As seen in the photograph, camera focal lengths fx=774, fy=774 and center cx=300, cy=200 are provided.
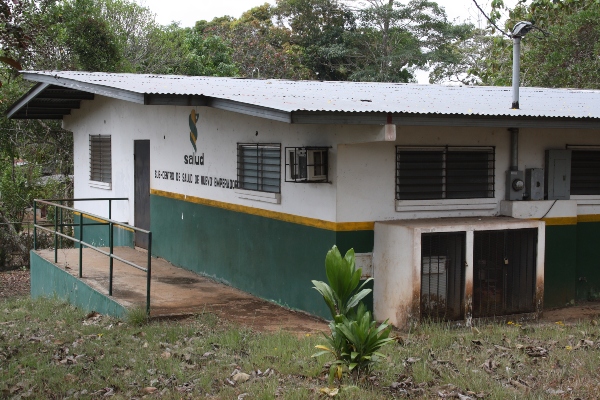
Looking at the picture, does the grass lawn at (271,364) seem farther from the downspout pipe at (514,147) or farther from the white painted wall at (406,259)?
the downspout pipe at (514,147)

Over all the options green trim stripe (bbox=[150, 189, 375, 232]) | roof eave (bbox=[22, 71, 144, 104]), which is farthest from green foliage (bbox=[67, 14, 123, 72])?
green trim stripe (bbox=[150, 189, 375, 232])

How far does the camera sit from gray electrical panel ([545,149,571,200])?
10.0 meters

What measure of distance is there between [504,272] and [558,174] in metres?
1.77

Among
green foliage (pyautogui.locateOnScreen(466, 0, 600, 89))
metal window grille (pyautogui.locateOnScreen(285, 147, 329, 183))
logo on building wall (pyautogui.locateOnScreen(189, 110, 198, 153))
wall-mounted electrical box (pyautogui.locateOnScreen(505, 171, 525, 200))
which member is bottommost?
wall-mounted electrical box (pyautogui.locateOnScreen(505, 171, 525, 200))

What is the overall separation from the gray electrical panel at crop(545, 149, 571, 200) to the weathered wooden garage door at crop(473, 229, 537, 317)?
3.66 feet

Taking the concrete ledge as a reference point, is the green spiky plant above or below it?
below

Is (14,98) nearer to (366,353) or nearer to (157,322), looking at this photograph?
(157,322)

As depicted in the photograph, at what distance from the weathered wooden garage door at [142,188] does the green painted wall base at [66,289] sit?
1.87m

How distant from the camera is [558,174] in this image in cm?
1006

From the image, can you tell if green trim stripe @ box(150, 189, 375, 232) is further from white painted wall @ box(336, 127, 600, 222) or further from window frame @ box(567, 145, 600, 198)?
window frame @ box(567, 145, 600, 198)

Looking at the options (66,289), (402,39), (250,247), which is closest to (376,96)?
(250,247)

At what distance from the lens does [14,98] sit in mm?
18688

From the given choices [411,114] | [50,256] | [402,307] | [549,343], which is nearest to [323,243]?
[402,307]

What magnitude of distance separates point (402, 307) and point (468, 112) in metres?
2.28
